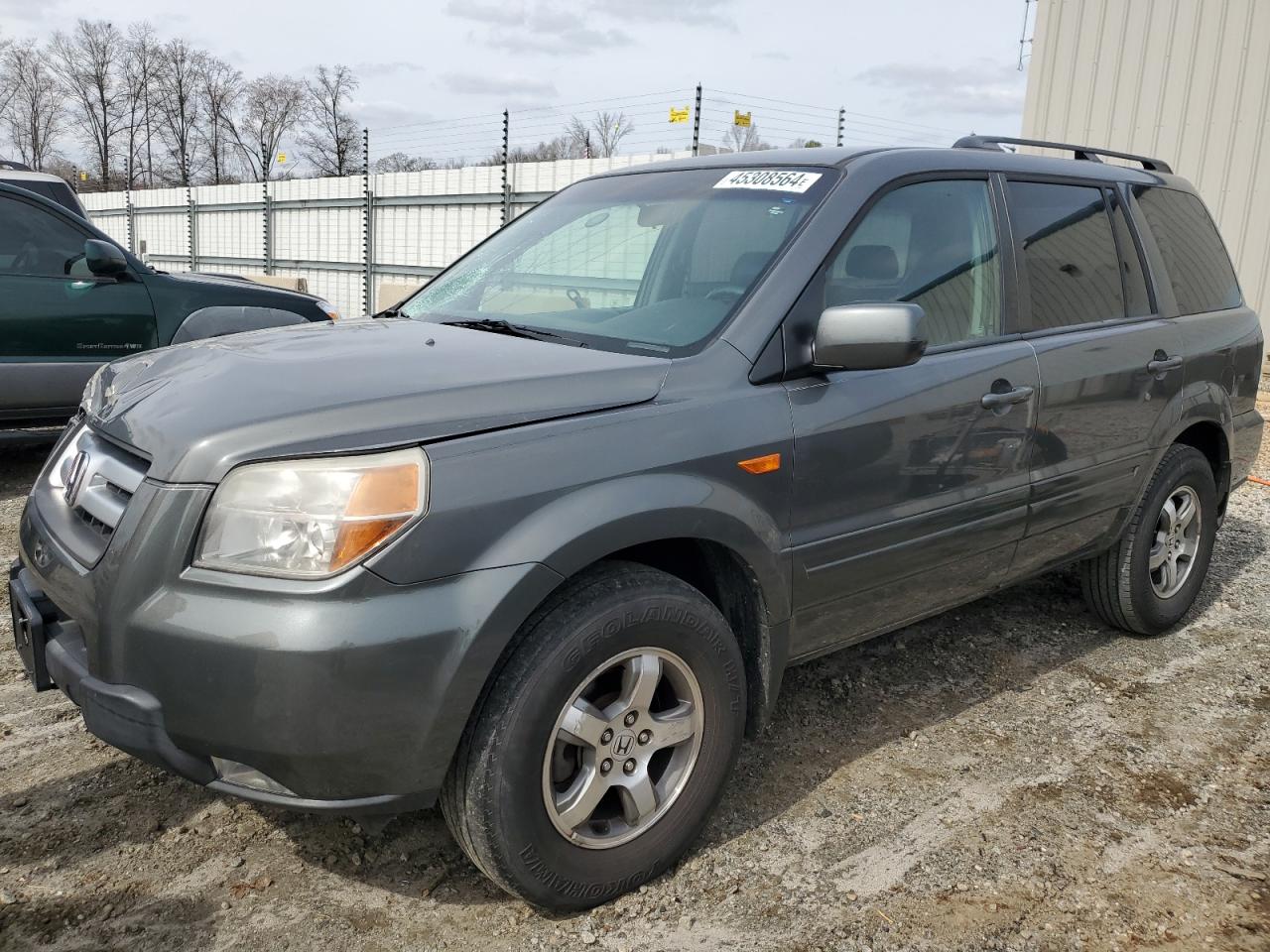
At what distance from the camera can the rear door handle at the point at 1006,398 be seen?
3.19 m

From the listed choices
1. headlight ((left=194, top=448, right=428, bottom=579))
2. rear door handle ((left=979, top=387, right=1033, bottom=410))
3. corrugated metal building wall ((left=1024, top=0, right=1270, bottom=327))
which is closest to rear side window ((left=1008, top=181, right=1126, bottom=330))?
rear door handle ((left=979, top=387, right=1033, bottom=410))

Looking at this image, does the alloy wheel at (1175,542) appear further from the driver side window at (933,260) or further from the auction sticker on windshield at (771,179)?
the auction sticker on windshield at (771,179)

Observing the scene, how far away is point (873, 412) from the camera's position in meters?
2.88

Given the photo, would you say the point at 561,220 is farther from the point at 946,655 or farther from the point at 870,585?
the point at 946,655

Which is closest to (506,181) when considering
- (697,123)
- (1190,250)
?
(697,123)

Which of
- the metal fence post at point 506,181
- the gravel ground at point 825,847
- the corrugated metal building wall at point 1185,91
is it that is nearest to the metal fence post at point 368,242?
the metal fence post at point 506,181

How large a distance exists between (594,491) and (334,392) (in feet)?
1.99

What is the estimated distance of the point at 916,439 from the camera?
2996mm

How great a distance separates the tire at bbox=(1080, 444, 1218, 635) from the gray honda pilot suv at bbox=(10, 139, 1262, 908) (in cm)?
32

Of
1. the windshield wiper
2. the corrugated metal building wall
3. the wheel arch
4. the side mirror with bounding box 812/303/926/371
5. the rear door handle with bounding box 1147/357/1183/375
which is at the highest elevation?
the corrugated metal building wall

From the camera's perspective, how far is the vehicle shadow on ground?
8.77 ft

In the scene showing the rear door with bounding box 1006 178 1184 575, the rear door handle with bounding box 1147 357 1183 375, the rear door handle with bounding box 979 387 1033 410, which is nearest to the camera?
the rear door handle with bounding box 979 387 1033 410

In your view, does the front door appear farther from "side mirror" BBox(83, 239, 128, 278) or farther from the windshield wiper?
"side mirror" BBox(83, 239, 128, 278)

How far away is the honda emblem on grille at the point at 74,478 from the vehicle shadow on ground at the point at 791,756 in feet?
2.96
